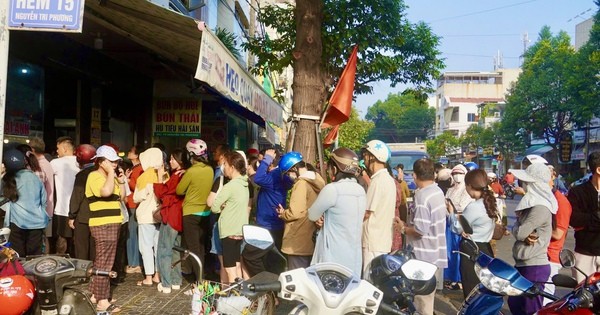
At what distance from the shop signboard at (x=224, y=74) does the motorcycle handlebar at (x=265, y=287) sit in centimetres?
308

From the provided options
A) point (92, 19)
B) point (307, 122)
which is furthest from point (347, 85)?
point (92, 19)

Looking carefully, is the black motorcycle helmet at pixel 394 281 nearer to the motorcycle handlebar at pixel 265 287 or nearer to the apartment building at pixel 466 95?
the motorcycle handlebar at pixel 265 287

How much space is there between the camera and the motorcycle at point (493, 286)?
385 centimetres

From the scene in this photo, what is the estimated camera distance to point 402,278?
3.71 meters

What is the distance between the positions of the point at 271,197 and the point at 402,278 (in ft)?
11.7

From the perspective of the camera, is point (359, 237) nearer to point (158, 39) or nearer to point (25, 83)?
point (158, 39)

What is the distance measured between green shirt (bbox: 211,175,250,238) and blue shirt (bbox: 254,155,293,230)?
9.6 inches

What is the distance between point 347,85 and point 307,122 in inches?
34.4

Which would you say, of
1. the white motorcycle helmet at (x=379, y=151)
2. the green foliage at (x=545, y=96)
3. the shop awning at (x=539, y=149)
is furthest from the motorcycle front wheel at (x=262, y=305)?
the shop awning at (x=539, y=149)

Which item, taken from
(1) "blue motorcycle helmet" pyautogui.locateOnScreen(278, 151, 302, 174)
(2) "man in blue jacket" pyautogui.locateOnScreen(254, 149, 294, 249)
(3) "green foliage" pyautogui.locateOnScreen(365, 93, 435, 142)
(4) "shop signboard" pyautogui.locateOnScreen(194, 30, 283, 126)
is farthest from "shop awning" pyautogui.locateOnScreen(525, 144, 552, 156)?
(3) "green foliage" pyautogui.locateOnScreen(365, 93, 435, 142)

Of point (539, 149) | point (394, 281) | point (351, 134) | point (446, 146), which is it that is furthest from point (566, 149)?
Result: point (446, 146)

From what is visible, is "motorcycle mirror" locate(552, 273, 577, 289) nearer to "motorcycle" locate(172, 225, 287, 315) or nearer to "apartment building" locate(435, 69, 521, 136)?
"motorcycle" locate(172, 225, 287, 315)

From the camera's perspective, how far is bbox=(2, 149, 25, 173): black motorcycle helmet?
6258mm

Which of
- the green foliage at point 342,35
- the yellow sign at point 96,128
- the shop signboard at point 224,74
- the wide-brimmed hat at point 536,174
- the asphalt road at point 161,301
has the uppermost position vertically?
the green foliage at point 342,35
